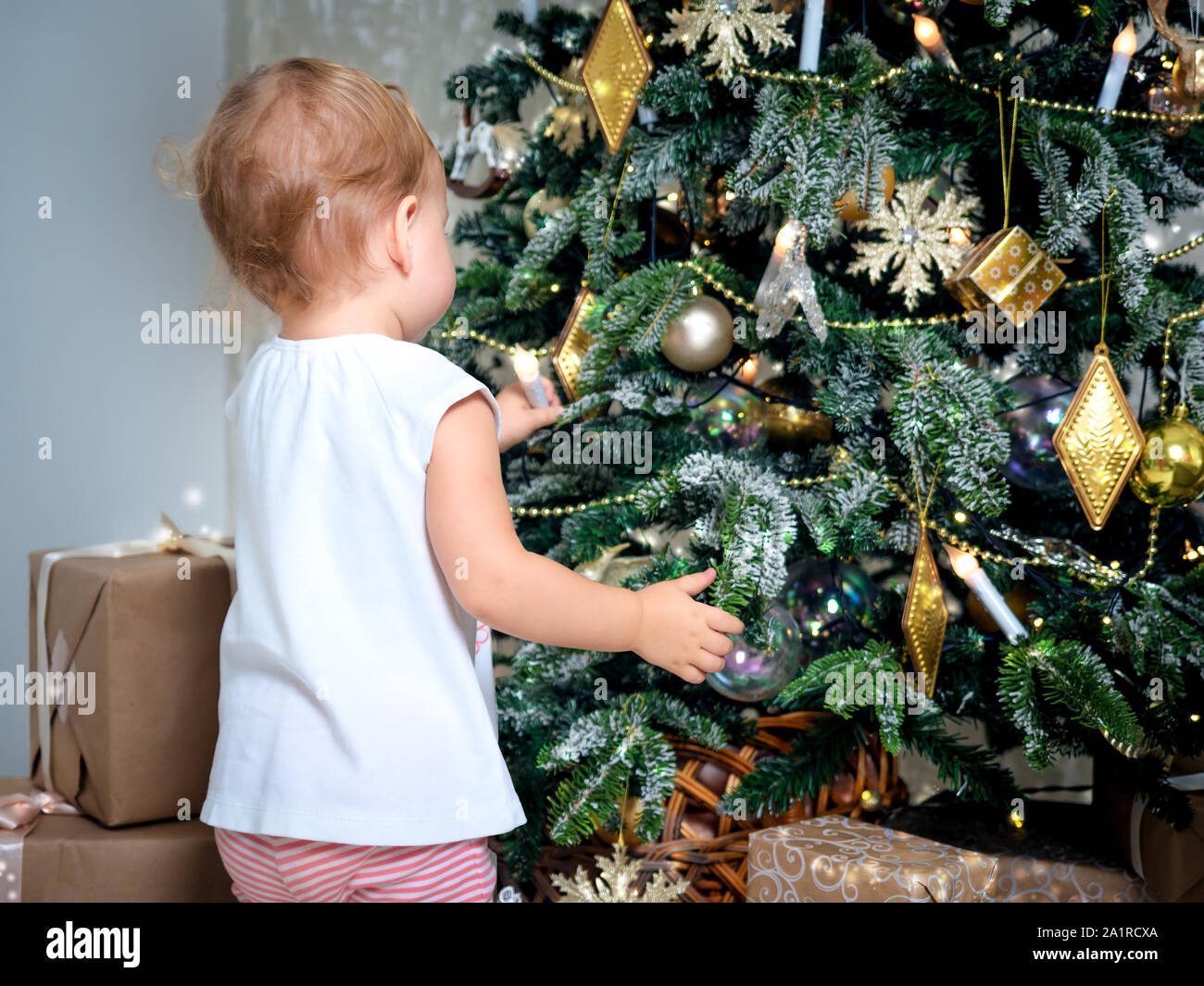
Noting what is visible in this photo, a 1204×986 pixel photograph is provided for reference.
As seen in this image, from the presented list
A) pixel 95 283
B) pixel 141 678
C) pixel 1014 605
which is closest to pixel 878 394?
pixel 1014 605

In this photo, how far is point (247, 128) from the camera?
0.69m

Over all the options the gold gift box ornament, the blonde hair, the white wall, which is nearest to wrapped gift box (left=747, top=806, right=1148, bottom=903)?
the gold gift box ornament

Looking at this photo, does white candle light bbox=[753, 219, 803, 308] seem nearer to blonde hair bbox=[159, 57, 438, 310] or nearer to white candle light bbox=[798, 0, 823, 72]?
white candle light bbox=[798, 0, 823, 72]

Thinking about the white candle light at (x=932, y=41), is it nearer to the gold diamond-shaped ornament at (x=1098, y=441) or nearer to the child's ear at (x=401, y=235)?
the gold diamond-shaped ornament at (x=1098, y=441)

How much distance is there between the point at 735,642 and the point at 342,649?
1.32 feet

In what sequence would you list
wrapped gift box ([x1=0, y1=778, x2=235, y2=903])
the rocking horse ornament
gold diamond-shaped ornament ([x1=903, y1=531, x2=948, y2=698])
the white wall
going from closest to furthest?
wrapped gift box ([x1=0, y1=778, x2=235, y2=903]) → gold diamond-shaped ornament ([x1=903, y1=531, x2=948, y2=698]) → the rocking horse ornament → the white wall

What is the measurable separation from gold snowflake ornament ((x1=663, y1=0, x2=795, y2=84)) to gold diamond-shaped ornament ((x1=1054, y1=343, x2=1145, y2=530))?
1.42 ft

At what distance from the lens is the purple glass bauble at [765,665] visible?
0.94m

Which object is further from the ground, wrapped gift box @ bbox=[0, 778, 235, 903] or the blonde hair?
the blonde hair

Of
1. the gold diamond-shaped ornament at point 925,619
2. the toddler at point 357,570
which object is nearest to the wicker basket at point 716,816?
the gold diamond-shaped ornament at point 925,619

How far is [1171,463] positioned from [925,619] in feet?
0.94

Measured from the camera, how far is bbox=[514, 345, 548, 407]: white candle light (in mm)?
970

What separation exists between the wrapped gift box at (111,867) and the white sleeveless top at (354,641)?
0.15 metres
